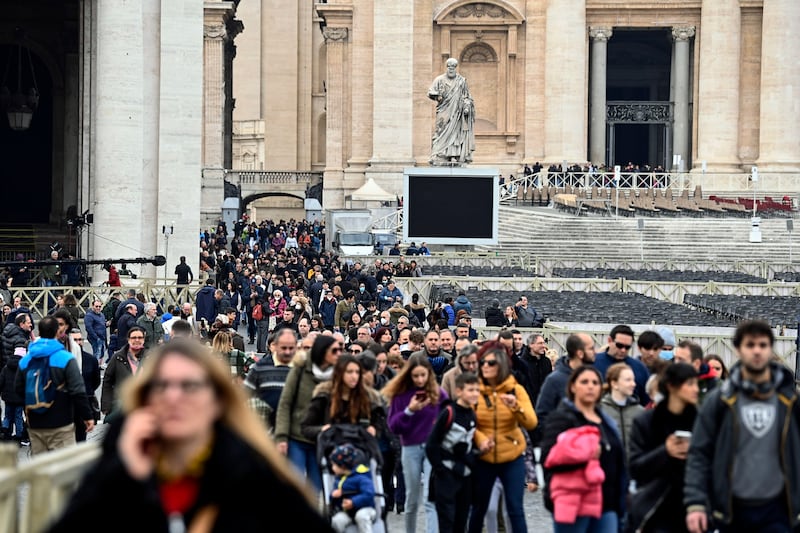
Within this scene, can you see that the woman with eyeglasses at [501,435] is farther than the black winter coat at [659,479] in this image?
Yes

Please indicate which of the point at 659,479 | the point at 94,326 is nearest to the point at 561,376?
the point at 659,479

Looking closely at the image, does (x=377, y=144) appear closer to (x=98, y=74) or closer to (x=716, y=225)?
(x=716, y=225)

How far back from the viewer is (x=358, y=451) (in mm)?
10461

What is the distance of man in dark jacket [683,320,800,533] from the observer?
810 centimetres

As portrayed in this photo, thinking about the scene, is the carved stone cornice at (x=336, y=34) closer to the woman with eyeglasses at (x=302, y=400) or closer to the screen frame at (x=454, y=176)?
the screen frame at (x=454, y=176)

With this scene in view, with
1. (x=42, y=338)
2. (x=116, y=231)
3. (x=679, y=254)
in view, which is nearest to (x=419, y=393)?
(x=42, y=338)

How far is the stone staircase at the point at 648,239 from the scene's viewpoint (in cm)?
4944

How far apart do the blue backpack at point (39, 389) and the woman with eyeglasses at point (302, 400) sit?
259 centimetres

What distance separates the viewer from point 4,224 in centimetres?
3925

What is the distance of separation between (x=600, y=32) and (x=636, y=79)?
9784mm

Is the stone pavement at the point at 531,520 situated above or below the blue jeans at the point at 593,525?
below

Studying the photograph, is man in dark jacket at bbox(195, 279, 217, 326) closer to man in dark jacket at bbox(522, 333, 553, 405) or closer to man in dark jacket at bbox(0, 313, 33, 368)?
man in dark jacket at bbox(0, 313, 33, 368)

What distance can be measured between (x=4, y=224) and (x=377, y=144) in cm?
2694

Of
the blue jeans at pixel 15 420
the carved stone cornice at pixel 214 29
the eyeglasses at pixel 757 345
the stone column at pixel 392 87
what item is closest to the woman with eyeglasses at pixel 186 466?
the eyeglasses at pixel 757 345
